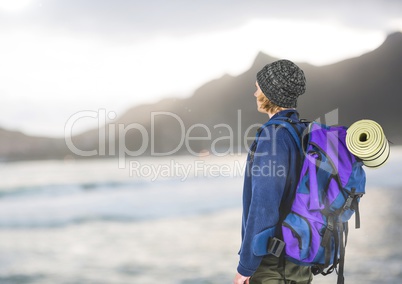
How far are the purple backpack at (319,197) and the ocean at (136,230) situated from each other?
7.11ft

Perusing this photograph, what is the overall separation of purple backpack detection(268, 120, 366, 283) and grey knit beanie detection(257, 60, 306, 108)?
11 cm

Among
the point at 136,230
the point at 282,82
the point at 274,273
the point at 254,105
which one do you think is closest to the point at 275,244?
the point at 274,273

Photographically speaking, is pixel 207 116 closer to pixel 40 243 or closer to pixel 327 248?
pixel 40 243

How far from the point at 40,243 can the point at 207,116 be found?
46.1m

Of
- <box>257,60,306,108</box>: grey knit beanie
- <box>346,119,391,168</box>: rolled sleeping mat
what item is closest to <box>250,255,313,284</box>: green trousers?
<box>346,119,391,168</box>: rolled sleeping mat

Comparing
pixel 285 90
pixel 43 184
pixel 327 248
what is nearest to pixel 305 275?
pixel 327 248

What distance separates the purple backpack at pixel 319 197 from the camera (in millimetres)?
1420

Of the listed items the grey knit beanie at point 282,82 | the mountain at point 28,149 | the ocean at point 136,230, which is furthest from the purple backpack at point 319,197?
the mountain at point 28,149

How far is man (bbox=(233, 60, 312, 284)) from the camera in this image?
141 centimetres

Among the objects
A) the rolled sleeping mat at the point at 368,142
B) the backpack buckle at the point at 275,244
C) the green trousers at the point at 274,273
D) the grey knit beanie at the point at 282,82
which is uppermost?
the grey knit beanie at the point at 282,82

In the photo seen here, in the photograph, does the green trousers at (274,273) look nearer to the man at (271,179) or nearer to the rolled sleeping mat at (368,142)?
the man at (271,179)

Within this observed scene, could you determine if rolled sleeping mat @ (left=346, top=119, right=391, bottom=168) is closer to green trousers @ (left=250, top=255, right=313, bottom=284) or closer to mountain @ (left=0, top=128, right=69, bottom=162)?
green trousers @ (left=250, top=255, right=313, bottom=284)

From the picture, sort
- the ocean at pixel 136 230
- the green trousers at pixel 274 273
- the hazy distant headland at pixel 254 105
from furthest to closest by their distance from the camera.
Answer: the hazy distant headland at pixel 254 105, the ocean at pixel 136 230, the green trousers at pixel 274 273

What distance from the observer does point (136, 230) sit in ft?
46.7
